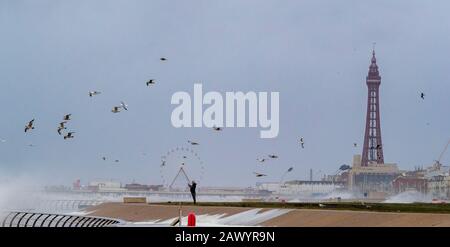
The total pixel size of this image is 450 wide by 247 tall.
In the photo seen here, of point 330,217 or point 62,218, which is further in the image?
point 330,217

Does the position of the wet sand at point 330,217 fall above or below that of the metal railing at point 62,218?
below

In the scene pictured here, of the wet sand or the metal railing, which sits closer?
the metal railing

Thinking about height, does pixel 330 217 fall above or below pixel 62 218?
below

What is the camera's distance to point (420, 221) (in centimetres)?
7081

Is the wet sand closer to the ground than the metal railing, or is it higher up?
closer to the ground

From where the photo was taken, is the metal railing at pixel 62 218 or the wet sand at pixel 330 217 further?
the wet sand at pixel 330 217
